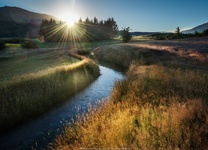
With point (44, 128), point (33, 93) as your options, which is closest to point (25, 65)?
point (33, 93)

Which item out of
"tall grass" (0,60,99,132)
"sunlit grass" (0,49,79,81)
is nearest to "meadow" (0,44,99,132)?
"tall grass" (0,60,99,132)

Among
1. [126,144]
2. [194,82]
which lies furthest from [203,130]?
[194,82]

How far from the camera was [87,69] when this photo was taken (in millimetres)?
25156

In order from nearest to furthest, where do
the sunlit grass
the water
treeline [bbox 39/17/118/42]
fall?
the water → the sunlit grass → treeline [bbox 39/17/118/42]

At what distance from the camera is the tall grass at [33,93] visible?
38.7ft

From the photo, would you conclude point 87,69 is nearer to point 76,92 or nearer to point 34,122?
point 76,92

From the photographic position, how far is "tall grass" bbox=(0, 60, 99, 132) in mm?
11797

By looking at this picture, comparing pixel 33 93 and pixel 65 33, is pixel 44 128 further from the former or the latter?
pixel 65 33

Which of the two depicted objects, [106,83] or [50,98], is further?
[106,83]

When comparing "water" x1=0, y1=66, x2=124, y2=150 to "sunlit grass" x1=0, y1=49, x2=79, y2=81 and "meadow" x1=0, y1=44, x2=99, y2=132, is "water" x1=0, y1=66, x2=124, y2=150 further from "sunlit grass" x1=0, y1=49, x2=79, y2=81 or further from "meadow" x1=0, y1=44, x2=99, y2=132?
"sunlit grass" x1=0, y1=49, x2=79, y2=81

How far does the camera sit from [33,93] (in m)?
14.0

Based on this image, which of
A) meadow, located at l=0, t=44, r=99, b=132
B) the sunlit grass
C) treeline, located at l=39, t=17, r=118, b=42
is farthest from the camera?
treeline, located at l=39, t=17, r=118, b=42

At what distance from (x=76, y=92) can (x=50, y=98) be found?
12.0 ft

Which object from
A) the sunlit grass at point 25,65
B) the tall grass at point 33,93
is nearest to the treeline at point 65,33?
the sunlit grass at point 25,65
